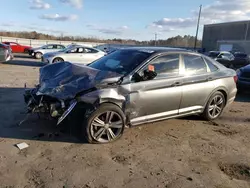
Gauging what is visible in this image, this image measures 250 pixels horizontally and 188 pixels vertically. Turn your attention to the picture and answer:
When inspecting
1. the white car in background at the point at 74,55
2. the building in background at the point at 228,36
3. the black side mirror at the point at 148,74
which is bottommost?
the white car in background at the point at 74,55

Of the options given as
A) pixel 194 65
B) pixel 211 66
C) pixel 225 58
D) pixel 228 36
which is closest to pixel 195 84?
pixel 194 65

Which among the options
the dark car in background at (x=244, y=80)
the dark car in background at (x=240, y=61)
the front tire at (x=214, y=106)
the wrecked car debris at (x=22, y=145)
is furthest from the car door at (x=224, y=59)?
the wrecked car debris at (x=22, y=145)

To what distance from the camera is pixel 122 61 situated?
496 centimetres

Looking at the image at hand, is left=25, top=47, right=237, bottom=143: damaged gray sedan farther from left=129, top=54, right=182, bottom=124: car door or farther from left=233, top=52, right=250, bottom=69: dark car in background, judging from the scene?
left=233, top=52, right=250, bottom=69: dark car in background

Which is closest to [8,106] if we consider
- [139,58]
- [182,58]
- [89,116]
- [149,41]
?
[89,116]

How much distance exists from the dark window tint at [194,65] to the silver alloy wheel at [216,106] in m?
0.80

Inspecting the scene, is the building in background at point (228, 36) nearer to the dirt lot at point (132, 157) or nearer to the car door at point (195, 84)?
Answer: the car door at point (195, 84)

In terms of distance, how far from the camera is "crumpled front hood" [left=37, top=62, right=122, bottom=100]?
4.16 m

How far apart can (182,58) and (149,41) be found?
81.0 m

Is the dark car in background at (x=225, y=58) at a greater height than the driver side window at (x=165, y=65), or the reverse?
the driver side window at (x=165, y=65)

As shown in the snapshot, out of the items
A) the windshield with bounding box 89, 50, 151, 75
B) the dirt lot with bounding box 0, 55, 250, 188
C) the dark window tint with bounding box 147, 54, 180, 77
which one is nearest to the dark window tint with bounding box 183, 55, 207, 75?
the dark window tint with bounding box 147, 54, 180, 77

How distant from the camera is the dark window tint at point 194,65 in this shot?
5203 mm

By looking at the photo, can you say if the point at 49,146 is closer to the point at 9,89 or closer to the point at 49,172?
the point at 49,172

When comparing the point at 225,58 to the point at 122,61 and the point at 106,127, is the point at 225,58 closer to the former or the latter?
the point at 122,61
